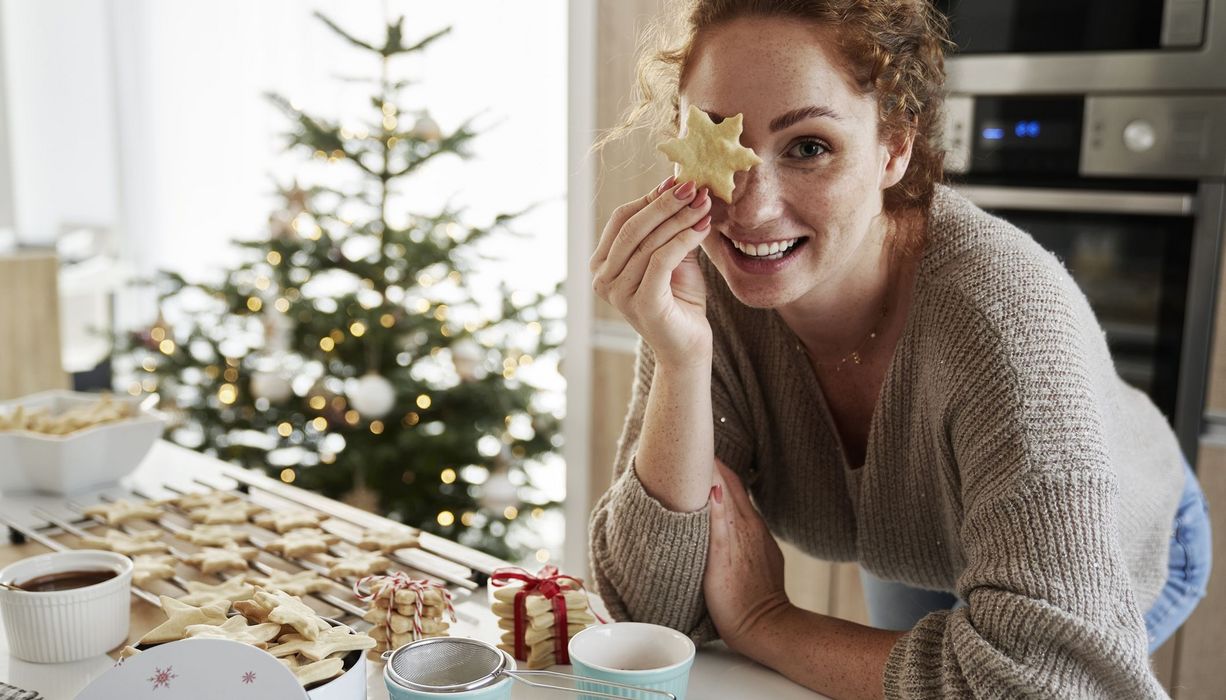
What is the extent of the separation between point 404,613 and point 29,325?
371cm

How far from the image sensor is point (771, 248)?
125cm

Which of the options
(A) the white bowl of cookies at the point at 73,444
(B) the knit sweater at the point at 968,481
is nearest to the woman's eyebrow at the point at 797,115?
(B) the knit sweater at the point at 968,481

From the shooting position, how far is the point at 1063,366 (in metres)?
1.12

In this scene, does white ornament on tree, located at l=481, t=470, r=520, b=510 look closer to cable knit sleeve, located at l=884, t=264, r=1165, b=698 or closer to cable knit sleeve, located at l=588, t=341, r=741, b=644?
cable knit sleeve, located at l=588, t=341, r=741, b=644

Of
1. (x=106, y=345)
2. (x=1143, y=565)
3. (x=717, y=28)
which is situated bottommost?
(x=106, y=345)

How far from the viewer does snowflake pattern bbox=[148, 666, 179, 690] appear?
2.89ft

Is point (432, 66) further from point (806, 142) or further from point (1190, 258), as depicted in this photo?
point (806, 142)

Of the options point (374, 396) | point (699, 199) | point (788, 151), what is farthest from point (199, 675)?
point (374, 396)

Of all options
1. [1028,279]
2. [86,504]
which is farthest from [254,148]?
[1028,279]

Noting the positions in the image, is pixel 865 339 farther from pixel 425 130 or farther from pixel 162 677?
pixel 425 130

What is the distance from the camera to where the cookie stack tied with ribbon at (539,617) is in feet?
3.73

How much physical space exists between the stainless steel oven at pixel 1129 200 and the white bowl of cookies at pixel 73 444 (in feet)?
5.20

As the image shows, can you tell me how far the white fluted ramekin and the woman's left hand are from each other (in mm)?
677

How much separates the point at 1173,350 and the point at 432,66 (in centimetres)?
281
